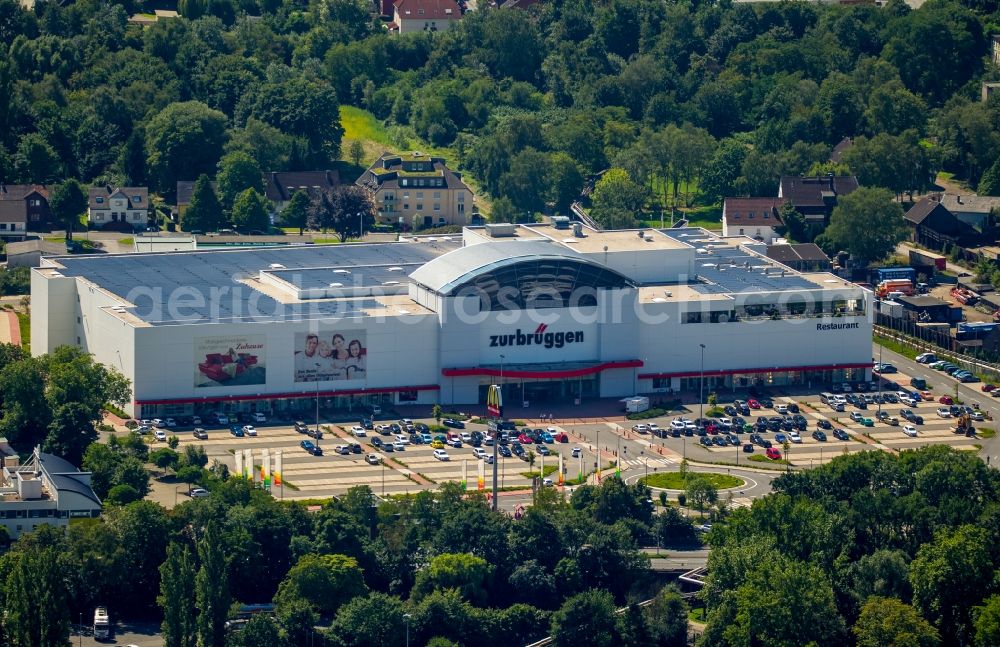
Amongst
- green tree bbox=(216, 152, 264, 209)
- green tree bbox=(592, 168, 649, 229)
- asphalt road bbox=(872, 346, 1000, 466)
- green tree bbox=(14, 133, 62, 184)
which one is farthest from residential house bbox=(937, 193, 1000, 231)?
green tree bbox=(14, 133, 62, 184)

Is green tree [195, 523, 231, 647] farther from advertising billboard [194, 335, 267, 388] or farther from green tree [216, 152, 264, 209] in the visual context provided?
green tree [216, 152, 264, 209]

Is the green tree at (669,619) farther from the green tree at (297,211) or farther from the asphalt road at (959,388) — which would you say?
the green tree at (297,211)

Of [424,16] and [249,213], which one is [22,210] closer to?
[249,213]

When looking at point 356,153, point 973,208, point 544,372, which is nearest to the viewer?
point 544,372

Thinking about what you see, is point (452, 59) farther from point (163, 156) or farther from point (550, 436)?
point (550, 436)

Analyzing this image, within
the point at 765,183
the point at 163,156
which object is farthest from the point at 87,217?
the point at 765,183

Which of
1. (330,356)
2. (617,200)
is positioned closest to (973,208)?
(617,200)
